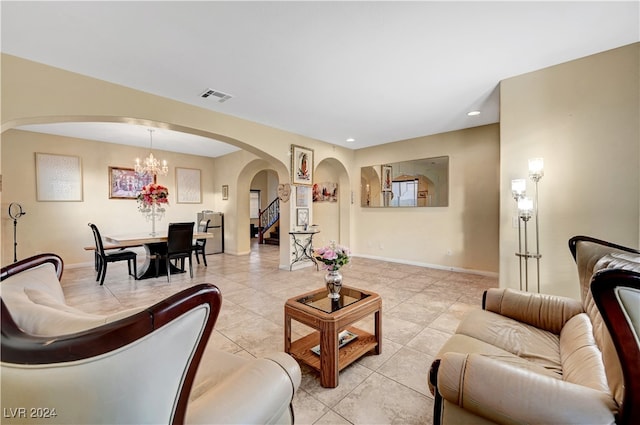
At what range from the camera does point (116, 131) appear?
5207 mm

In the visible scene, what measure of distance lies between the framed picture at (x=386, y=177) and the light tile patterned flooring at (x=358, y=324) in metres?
1.79

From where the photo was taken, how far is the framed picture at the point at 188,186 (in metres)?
7.14

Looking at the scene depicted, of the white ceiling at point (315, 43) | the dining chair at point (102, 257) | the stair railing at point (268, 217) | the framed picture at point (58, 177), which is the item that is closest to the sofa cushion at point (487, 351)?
the white ceiling at point (315, 43)

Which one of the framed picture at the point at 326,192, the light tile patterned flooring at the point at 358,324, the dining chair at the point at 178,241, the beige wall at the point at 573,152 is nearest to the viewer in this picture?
the light tile patterned flooring at the point at 358,324

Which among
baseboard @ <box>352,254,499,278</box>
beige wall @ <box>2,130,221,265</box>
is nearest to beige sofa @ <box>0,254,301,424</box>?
baseboard @ <box>352,254,499,278</box>

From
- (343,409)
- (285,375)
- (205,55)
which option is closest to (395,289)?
(343,409)

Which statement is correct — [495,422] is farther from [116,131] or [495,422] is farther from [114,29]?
[116,131]

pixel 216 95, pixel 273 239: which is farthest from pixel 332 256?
pixel 273 239

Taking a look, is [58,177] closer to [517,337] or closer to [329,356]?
[329,356]

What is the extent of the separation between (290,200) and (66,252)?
4.93 metres

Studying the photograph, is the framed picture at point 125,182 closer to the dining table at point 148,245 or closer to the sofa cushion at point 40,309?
the dining table at point 148,245

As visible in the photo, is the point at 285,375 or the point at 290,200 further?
the point at 290,200

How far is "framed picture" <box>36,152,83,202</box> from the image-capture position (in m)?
5.18

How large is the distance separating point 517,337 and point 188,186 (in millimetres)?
7768
